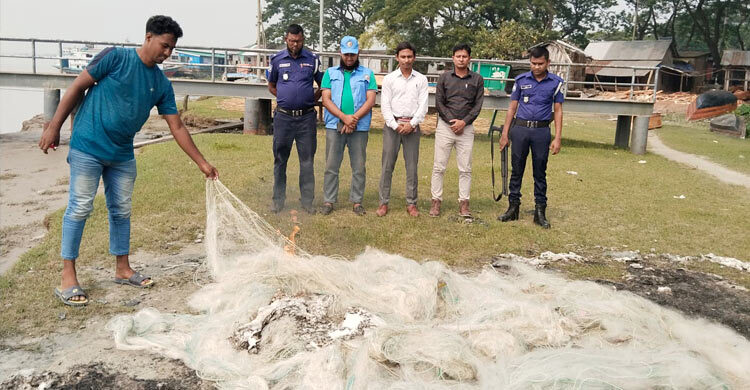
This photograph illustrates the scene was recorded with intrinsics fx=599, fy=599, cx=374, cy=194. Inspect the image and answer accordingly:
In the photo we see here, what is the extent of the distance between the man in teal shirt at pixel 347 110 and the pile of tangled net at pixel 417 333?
2453 mm

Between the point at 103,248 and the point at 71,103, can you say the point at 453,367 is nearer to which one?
the point at 71,103

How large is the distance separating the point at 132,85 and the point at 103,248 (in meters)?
1.94

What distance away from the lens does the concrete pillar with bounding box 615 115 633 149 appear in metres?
16.2

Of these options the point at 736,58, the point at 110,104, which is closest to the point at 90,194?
the point at 110,104

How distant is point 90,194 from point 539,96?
188 inches

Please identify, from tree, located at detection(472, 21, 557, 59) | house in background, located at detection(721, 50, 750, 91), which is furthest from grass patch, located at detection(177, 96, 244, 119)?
house in background, located at detection(721, 50, 750, 91)

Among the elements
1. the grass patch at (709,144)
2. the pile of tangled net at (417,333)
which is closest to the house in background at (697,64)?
the grass patch at (709,144)

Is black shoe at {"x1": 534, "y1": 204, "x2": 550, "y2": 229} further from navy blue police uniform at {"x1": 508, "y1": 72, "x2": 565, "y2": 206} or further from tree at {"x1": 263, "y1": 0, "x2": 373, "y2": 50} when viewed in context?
tree at {"x1": 263, "y1": 0, "x2": 373, "y2": 50}

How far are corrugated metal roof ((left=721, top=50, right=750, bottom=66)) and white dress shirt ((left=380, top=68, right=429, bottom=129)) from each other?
36845mm

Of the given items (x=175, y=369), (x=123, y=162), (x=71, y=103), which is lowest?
(x=175, y=369)

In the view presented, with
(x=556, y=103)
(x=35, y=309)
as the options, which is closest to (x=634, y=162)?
(x=556, y=103)

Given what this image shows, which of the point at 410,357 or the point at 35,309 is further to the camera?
→ the point at 35,309

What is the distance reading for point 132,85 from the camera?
4301 millimetres

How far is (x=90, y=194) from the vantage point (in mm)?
4312
